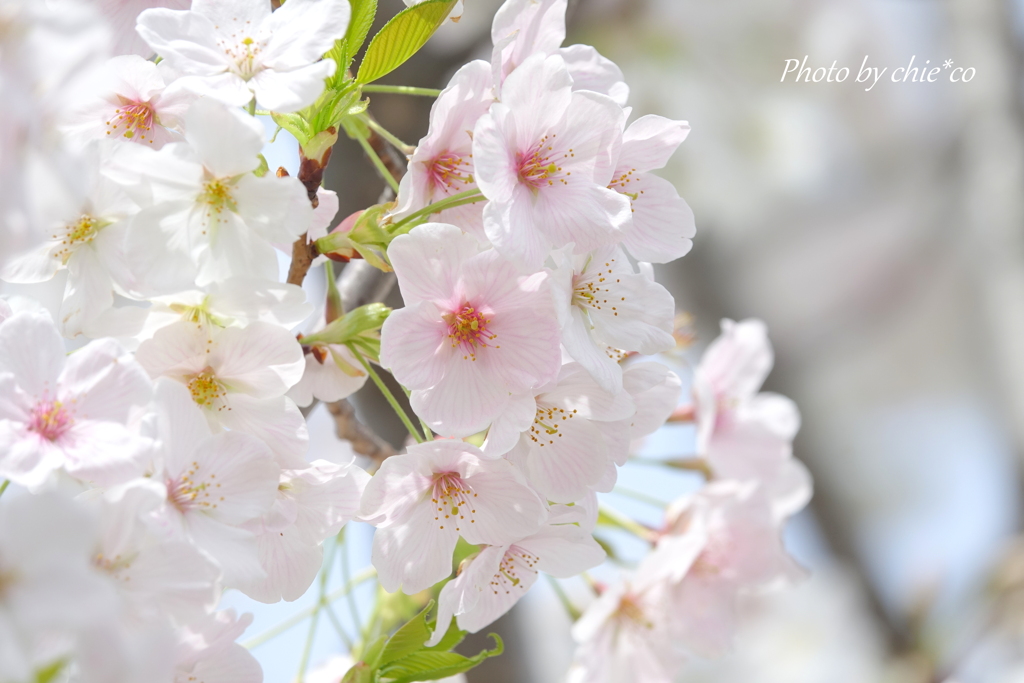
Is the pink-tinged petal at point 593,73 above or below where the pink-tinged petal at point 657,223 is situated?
above

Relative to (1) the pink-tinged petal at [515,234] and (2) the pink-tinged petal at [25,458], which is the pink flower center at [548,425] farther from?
(2) the pink-tinged petal at [25,458]

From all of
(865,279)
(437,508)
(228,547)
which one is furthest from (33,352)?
(865,279)

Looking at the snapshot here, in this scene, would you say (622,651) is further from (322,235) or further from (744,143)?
(744,143)

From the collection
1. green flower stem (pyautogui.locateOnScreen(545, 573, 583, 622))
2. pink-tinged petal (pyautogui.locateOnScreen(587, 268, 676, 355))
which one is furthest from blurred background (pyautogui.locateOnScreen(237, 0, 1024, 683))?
pink-tinged petal (pyautogui.locateOnScreen(587, 268, 676, 355))

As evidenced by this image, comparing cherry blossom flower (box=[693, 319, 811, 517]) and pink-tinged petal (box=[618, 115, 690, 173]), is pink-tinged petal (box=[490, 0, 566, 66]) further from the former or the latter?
cherry blossom flower (box=[693, 319, 811, 517])

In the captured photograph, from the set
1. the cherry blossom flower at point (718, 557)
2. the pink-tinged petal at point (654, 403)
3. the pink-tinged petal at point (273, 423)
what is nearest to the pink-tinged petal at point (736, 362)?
the cherry blossom flower at point (718, 557)

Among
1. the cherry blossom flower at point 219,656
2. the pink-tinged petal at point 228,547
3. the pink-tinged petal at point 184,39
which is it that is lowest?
the cherry blossom flower at point 219,656

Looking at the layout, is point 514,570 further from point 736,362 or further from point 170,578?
point 736,362
